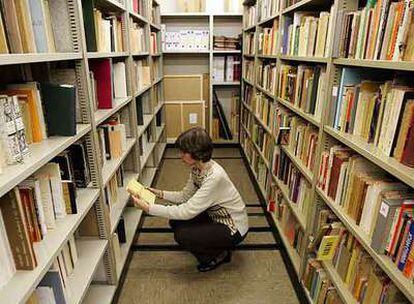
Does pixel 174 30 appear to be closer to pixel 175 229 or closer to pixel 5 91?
pixel 175 229

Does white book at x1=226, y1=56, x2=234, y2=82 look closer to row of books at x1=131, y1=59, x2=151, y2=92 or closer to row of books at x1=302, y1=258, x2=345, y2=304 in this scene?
row of books at x1=131, y1=59, x2=151, y2=92

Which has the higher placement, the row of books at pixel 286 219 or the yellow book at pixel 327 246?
the yellow book at pixel 327 246

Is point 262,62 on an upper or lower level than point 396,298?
upper

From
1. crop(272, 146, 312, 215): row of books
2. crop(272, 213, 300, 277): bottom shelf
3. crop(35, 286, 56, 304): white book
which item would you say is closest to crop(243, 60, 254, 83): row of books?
crop(272, 146, 312, 215): row of books

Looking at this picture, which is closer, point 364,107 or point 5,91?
point 5,91

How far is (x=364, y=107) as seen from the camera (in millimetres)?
1309

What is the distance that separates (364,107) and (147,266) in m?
1.72

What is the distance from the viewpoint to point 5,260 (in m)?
0.94

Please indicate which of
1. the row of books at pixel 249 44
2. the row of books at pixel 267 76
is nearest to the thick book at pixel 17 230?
the row of books at pixel 267 76

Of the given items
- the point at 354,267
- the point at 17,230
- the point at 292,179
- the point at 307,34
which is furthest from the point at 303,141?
the point at 17,230

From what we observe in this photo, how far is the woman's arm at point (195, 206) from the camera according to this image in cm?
190

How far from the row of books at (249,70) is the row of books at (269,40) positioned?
0.53 metres

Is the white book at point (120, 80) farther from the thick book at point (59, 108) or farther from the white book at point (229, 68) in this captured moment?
the white book at point (229, 68)

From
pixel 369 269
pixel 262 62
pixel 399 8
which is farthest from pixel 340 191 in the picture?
pixel 262 62
